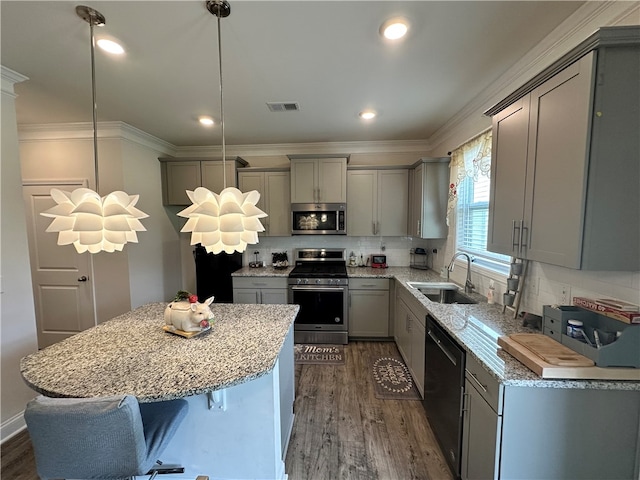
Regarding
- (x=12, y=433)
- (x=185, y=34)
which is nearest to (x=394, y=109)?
(x=185, y=34)

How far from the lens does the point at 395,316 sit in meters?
3.31

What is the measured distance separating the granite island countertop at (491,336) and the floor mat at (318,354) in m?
1.20

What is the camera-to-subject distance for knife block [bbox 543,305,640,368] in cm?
107

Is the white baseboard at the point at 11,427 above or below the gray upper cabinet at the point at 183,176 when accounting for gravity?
below

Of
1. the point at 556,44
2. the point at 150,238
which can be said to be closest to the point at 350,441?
the point at 556,44

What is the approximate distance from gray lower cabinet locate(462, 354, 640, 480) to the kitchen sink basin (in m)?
1.48

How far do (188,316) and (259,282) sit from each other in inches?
78.2

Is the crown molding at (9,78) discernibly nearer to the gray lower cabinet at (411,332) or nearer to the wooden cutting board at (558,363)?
the gray lower cabinet at (411,332)

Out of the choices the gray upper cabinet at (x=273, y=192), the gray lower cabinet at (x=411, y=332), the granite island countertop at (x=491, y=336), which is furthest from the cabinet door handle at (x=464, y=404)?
the gray upper cabinet at (x=273, y=192)

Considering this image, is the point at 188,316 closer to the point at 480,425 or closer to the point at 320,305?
the point at 480,425

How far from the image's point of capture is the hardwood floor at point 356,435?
1.68 m

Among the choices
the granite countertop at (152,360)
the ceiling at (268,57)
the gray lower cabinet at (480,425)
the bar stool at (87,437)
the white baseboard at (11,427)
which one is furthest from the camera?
the white baseboard at (11,427)

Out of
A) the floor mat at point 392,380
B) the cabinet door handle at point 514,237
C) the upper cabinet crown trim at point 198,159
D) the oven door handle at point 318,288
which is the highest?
the upper cabinet crown trim at point 198,159

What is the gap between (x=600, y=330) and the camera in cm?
121
